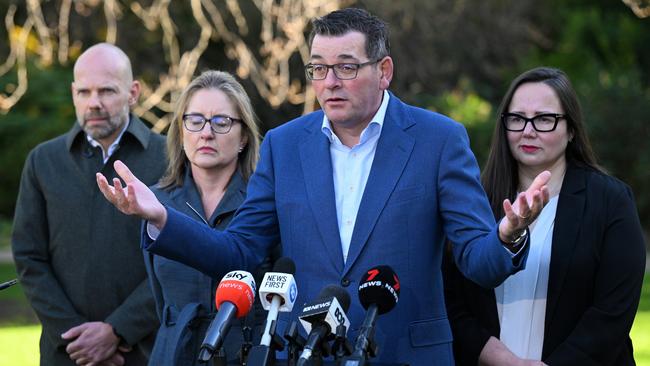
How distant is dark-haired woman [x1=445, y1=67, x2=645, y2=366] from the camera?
5352 millimetres

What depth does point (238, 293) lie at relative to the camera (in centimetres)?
401

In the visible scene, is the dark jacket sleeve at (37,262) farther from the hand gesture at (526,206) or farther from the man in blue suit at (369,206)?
the hand gesture at (526,206)

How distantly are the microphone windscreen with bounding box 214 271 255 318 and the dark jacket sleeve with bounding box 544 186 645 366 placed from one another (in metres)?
1.86

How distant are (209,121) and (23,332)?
26.6 ft

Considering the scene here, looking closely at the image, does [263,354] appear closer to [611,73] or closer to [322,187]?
[322,187]

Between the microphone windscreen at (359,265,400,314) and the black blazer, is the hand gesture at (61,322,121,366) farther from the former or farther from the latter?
the microphone windscreen at (359,265,400,314)

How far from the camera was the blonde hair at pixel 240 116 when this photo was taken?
595 centimetres

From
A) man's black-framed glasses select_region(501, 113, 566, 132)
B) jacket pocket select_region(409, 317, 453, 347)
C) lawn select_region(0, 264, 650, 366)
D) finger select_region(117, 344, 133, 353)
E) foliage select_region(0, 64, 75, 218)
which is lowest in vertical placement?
lawn select_region(0, 264, 650, 366)

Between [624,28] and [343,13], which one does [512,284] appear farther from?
[624,28]

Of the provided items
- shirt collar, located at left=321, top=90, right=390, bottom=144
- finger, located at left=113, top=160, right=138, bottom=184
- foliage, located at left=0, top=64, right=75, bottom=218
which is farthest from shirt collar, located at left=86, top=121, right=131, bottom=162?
foliage, located at left=0, top=64, right=75, bottom=218

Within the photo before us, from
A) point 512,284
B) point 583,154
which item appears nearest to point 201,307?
point 512,284

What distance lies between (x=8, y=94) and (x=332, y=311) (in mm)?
16204

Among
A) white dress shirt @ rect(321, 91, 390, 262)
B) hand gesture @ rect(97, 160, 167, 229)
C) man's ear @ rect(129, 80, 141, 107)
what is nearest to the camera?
hand gesture @ rect(97, 160, 167, 229)

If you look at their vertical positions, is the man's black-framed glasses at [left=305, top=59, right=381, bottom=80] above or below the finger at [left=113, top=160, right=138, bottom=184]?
above
